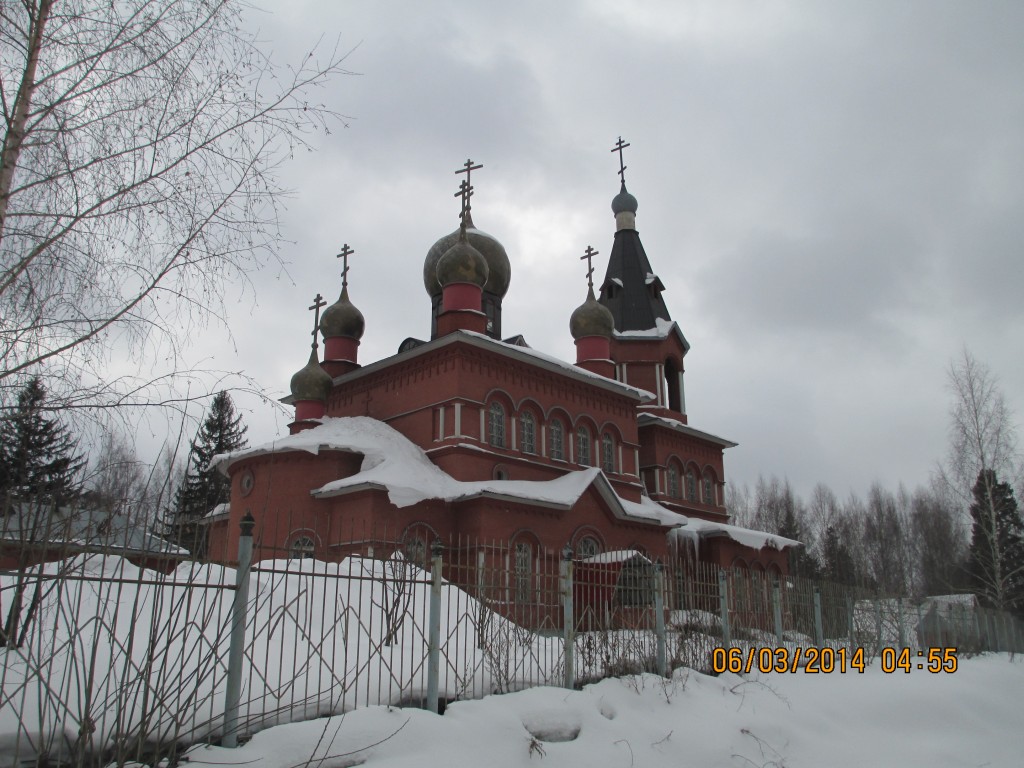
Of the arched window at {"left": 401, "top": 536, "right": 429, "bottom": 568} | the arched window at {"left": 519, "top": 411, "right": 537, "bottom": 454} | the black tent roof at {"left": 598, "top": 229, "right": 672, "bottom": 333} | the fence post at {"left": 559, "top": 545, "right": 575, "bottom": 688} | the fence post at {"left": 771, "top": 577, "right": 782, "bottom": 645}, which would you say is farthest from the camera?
the black tent roof at {"left": 598, "top": 229, "right": 672, "bottom": 333}

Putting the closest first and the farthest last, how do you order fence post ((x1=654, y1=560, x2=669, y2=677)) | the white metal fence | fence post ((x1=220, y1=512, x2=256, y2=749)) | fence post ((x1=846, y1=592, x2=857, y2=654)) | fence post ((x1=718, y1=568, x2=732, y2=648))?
the white metal fence → fence post ((x1=220, y1=512, x2=256, y2=749)) → fence post ((x1=654, y1=560, x2=669, y2=677)) → fence post ((x1=718, y1=568, x2=732, y2=648)) → fence post ((x1=846, y1=592, x2=857, y2=654))

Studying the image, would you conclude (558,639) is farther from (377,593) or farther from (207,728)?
(207,728)

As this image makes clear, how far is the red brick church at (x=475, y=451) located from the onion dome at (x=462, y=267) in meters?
0.04

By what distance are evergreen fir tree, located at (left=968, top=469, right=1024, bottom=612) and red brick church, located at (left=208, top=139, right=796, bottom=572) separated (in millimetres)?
5223

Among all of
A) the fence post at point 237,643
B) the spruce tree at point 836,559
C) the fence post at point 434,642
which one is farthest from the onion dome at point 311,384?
the spruce tree at point 836,559

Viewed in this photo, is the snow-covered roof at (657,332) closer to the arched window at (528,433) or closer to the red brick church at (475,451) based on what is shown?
the red brick church at (475,451)

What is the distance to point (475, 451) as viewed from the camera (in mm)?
16188

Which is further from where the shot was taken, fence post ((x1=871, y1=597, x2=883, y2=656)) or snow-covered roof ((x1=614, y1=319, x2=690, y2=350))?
snow-covered roof ((x1=614, y1=319, x2=690, y2=350))

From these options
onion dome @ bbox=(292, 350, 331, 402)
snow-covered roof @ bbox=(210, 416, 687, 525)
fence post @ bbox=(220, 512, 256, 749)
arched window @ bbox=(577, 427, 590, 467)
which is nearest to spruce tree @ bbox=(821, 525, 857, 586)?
arched window @ bbox=(577, 427, 590, 467)

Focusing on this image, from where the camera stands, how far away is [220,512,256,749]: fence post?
14.5 feet

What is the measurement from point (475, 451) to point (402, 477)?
1880mm

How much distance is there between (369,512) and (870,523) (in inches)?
1457

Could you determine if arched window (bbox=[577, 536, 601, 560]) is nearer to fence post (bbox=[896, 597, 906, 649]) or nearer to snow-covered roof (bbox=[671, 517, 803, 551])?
snow-covered roof (bbox=[671, 517, 803, 551])

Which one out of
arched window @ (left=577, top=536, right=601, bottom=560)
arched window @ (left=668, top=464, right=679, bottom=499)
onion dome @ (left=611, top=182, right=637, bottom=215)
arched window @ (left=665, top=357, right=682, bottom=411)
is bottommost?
arched window @ (left=577, top=536, right=601, bottom=560)
